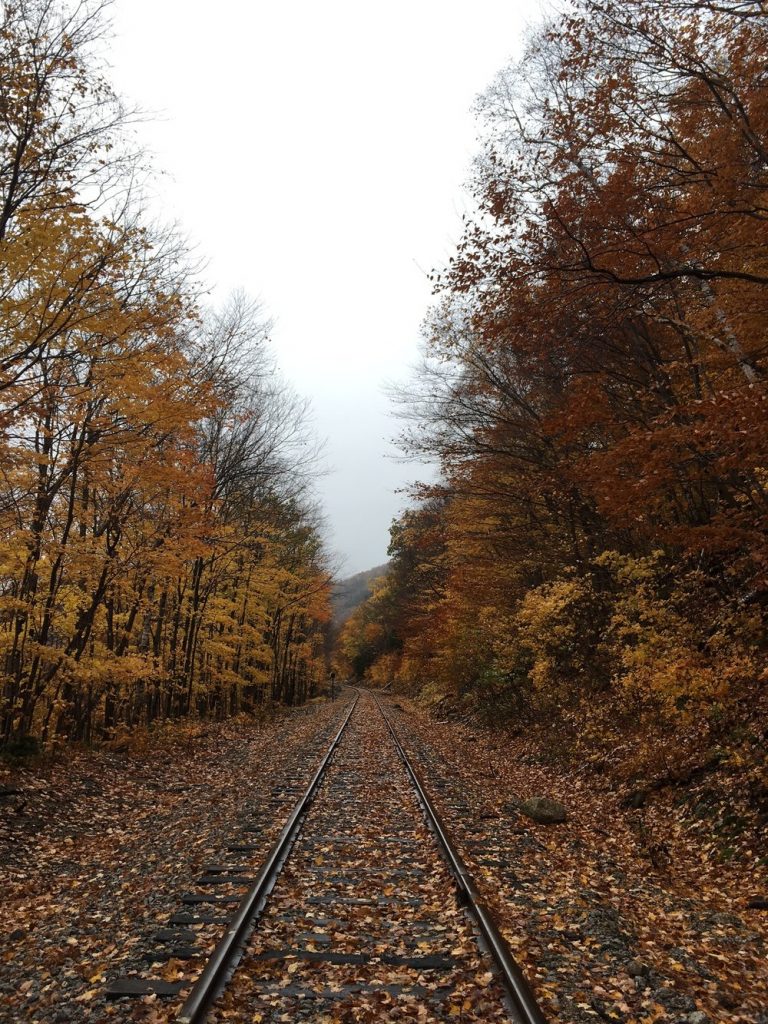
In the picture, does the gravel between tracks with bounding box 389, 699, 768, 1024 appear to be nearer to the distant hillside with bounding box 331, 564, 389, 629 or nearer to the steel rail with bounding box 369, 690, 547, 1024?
the steel rail with bounding box 369, 690, 547, 1024

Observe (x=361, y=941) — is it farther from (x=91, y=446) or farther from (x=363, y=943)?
(x=91, y=446)

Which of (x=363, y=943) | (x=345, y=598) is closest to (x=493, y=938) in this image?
(x=363, y=943)

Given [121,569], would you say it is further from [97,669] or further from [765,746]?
[765,746]

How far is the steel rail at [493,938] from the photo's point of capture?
359cm

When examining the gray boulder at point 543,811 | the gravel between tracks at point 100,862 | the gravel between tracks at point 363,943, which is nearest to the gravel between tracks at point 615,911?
the gray boulder at point 543,811

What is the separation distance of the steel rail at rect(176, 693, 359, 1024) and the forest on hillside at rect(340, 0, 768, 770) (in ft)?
18.8

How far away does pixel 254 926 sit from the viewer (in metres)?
4.85

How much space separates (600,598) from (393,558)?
34.7m

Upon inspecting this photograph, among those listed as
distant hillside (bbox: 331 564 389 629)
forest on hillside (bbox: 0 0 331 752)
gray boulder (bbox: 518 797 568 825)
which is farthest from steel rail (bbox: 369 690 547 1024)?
distant hillside (bbox: 331 564 389 629)

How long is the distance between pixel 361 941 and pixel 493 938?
100 cm

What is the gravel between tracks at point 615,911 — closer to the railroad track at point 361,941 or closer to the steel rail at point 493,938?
the steel rail at point 493,938

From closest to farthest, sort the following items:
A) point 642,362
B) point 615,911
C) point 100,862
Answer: point 615,911, point 100,862, point 642,362

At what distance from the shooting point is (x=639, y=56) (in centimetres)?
787

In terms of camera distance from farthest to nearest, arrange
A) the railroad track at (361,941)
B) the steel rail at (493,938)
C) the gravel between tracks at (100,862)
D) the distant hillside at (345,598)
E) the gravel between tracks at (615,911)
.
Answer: the distant hillside at (345,598) < the gravel between tracks at (100,862) < the gravel between tracks at (615,911) < the railroad track at (361,941) < the steel rail at (493,938)
